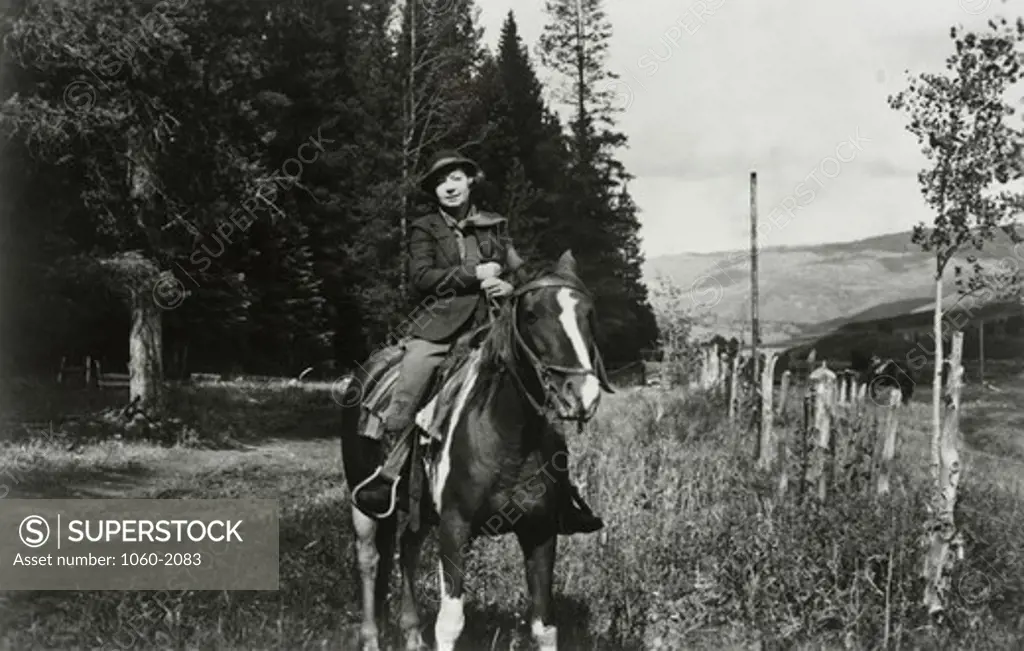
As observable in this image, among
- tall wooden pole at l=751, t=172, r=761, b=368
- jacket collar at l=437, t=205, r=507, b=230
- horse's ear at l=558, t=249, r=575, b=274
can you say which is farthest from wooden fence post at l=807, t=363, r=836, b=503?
tall wooden pole at l=751, t=172, r=761, b=368

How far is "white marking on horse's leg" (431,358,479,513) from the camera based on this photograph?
6.03 meters

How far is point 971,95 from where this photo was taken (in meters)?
16.2

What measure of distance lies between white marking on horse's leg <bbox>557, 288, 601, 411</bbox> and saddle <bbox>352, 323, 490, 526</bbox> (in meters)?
1.11

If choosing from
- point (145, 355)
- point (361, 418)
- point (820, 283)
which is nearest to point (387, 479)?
point (361, 418)

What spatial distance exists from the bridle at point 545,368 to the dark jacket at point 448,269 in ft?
1.91

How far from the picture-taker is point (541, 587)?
18.8 feet

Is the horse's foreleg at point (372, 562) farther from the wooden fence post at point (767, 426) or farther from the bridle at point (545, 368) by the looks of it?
the wooden fence post at point (767, 426)

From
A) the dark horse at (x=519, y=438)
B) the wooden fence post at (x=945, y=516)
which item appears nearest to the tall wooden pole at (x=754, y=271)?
the wooden fence post at (x=945, y=516)

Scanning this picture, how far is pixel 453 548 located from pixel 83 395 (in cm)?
1884

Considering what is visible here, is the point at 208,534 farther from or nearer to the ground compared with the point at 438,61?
nearer to the ground

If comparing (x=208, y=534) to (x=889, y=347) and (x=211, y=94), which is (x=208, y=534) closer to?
(x=211, y=94)

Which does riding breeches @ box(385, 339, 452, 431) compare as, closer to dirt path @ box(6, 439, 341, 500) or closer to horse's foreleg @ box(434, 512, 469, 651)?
horse's foreleg @ box(434, 512, 469, 651)

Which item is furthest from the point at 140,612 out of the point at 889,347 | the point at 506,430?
the point at 889,347

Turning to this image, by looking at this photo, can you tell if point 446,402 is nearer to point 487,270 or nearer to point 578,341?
point 487,270
